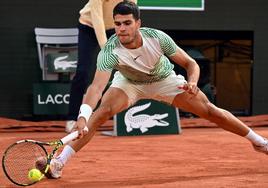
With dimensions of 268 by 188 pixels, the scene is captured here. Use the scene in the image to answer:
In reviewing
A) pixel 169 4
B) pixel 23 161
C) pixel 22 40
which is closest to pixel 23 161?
pixel 23 161

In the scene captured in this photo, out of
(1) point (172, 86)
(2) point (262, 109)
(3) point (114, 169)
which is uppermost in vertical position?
(1) point (172, 86)

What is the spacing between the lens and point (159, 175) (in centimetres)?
390

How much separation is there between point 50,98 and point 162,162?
3136 mm

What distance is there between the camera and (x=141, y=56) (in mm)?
3805

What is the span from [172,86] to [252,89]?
4.37 metres

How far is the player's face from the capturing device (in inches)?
140

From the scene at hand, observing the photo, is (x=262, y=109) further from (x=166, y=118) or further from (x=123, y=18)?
(x=123, y=18)

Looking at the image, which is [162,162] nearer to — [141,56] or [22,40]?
[141,56]

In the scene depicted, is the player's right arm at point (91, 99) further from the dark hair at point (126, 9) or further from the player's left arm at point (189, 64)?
the player's left arm at point (189, 64)

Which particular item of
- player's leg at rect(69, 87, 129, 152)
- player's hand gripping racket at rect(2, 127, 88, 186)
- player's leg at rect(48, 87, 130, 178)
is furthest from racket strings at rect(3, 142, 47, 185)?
player's leg at rect(69, 87, 129, 152)

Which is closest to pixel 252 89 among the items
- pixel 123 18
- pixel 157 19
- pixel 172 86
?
pixel 157 19

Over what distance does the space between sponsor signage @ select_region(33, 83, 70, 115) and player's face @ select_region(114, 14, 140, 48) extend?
3.73 metres

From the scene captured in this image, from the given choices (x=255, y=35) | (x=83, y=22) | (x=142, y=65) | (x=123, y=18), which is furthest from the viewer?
(x=255, y=35)

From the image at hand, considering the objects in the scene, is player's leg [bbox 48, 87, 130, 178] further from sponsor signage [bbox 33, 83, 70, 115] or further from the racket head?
sponsor signage [bbox 33, 83, 70, 115]
